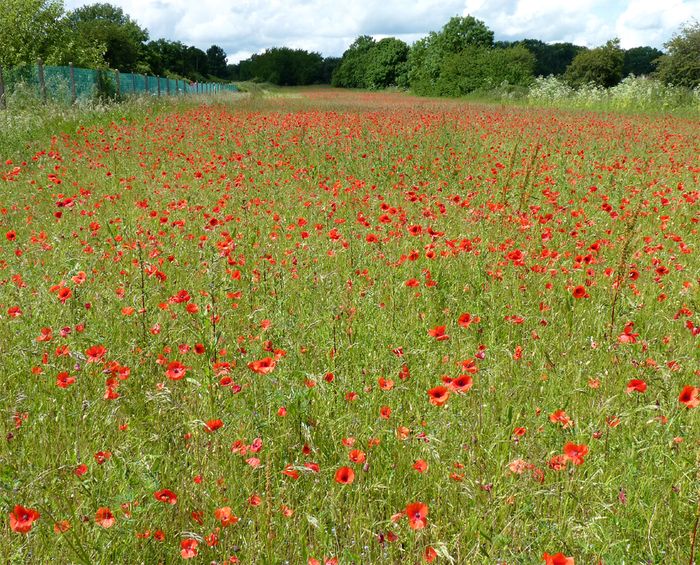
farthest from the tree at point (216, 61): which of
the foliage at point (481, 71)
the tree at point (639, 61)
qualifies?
the foliage at point (481, 71)

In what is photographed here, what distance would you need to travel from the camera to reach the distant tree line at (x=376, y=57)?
110ft

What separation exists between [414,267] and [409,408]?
184 centimetres

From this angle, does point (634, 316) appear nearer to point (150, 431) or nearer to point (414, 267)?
point (414, 267)

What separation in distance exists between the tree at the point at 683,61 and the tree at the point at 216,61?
109883 millimetres

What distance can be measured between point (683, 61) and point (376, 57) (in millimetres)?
57729

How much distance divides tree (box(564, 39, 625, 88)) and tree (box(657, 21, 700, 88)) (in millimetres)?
18634

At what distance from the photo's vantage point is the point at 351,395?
2227mm

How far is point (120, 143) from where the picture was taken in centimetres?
979

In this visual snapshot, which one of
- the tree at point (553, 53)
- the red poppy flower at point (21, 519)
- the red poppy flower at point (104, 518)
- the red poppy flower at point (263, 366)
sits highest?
the tree at point (553, 53)

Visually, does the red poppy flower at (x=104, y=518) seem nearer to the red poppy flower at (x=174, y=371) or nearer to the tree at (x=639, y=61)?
the red poppy flower at (x=174, y=371)

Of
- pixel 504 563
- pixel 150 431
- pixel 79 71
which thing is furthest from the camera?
pixel 79 71

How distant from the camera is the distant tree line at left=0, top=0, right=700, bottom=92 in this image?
1321 inches

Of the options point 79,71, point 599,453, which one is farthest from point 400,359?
point 79,71

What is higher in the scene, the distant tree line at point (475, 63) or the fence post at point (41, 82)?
the distant tree line at point (475, 63)
